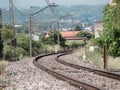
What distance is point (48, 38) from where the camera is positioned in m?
117

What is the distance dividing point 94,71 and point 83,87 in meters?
7.99

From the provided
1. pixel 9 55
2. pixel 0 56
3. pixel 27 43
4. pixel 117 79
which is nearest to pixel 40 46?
pixel 27 43

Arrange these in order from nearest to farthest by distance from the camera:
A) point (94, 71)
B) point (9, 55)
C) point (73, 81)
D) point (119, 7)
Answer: point (73, 81) → point (94, 71) → point (119, 7) → point (9, 55)

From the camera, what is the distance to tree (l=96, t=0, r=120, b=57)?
27609 millimetres

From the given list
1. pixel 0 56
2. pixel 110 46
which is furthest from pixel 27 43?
pixel 110 46

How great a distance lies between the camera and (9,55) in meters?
62.6

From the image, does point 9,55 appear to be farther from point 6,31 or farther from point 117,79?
point 117,79

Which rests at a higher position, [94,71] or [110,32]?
[110,32]

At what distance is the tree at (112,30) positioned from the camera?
27609mm

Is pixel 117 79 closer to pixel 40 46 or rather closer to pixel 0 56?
pixel 0 56

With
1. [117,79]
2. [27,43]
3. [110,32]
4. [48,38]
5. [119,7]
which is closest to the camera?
[117,79]

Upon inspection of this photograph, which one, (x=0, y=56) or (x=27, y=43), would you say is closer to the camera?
(x=0, y=56)

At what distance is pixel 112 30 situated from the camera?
28.9 meters

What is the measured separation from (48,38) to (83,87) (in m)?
101
